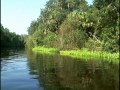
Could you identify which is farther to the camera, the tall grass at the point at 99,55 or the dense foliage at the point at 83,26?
the dense foliage at the point at 83,26

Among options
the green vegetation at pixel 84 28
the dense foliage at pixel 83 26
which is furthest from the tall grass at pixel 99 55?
the dense foliage at pixel 83 26

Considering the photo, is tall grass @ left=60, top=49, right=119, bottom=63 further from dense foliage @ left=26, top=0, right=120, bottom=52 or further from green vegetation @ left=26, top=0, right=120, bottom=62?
dense foliage @ left=26, top=0, right=120, bottom=52

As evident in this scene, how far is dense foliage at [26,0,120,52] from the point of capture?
49.8 m

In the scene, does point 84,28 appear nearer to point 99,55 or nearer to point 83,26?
point 83,26

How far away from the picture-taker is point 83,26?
72812mm

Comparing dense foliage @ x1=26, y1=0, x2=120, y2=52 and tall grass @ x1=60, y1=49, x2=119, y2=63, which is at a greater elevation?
dense foliage @ x1=26, y1=0, x2=120, y2=52

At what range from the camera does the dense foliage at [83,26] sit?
163ft

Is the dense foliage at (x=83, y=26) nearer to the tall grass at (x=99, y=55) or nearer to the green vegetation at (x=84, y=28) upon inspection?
the green vegetation at (x=84, y=28)

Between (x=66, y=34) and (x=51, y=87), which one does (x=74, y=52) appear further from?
(x=51, y=87)

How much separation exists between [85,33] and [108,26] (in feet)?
70.6

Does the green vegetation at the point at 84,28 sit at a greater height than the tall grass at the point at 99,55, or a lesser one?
greater

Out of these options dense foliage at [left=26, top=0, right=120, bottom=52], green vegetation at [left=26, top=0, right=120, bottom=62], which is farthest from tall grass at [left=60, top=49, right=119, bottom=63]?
dense foliage at [left=26, top=0, right=120, bottom=52]

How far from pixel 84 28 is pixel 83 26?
2.08 m

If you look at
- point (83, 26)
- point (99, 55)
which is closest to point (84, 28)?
point (83, 26)
